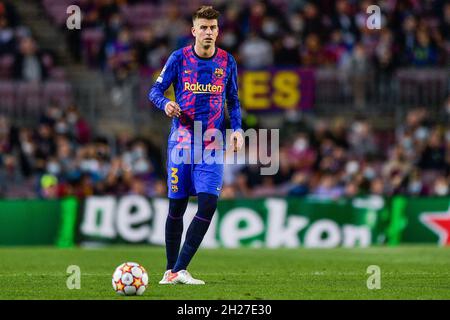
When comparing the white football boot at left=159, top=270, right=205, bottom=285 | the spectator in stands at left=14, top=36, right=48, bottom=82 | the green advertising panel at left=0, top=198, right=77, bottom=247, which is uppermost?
the spectator in stands at left=14, top=36, right=48, bottom=82

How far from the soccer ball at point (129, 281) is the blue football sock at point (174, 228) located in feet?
4.37

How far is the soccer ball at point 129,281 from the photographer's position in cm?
1136

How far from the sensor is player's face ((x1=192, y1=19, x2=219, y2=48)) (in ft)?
40.7

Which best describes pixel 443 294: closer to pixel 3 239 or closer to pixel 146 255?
pixel 146 255

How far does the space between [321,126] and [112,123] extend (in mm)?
4967

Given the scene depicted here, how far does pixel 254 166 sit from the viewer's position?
2519cm

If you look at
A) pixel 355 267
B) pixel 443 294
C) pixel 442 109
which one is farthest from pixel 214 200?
pixel 442 109

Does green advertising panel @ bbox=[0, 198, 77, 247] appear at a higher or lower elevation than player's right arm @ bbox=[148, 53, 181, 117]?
lower

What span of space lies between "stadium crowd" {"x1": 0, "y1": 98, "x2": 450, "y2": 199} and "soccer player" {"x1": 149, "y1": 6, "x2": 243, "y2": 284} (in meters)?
11.3

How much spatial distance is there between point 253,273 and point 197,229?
2134 millimetres

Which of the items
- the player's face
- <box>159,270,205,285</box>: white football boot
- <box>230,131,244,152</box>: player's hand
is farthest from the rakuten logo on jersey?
<box>159,270,205,285</box>: white football boot

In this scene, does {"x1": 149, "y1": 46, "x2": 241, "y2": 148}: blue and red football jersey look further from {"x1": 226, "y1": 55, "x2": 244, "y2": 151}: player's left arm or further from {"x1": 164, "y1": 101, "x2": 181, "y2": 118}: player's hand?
{"x1": 164, "y1": 101, "x2": 181, "y2": 118}: player's hand

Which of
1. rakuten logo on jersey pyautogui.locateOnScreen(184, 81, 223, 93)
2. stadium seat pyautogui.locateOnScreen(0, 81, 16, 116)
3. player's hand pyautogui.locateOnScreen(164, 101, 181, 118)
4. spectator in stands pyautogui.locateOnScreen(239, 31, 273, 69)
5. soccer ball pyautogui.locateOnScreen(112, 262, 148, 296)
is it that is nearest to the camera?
soccer ball pyautogui.locateOnScreen(112, 262, 148, 296)
